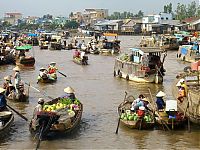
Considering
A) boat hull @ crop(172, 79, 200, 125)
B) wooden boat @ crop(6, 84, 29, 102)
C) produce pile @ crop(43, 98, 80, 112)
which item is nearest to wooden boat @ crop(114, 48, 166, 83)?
wooden boat @ crop(6, 84, 29, 102)

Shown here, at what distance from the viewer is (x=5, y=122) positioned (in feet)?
42.0

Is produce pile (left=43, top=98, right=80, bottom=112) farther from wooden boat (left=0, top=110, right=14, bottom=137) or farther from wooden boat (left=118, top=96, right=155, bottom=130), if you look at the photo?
wooden boat (left=118, top=96, right=155, bottom=130)

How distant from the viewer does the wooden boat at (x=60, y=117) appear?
11.8 m

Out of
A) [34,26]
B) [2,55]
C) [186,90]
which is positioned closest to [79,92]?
[186,90]

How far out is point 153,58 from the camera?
22750 mm

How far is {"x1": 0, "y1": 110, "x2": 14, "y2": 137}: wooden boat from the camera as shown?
12.2 m

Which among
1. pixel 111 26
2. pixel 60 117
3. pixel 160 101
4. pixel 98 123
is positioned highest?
pixel 111 26

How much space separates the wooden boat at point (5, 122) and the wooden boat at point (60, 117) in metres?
0.69

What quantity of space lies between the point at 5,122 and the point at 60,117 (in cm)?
170

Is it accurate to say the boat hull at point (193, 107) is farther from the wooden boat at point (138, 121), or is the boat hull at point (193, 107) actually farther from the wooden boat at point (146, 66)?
the wooden boat at point (146, 66)

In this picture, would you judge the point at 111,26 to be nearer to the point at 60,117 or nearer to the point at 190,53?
the point at 190,53

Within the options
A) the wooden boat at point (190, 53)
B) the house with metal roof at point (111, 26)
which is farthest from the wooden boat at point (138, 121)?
the house with metal roof at point (111, 26)

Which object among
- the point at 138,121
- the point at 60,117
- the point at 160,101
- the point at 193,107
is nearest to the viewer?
the point at 60,117

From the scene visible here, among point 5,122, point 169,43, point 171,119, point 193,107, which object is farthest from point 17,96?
point 169,43
